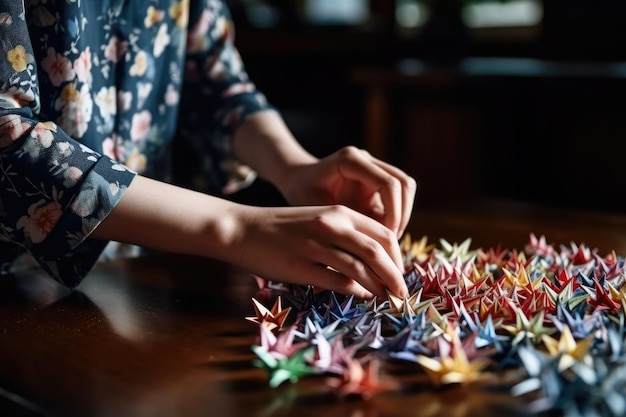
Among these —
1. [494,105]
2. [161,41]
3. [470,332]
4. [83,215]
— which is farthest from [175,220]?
[494,105]

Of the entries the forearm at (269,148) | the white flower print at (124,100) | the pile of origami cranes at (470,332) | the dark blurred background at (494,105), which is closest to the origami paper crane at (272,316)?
the pile of origami cranes at (470,332)

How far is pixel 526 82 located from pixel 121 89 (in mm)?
2257

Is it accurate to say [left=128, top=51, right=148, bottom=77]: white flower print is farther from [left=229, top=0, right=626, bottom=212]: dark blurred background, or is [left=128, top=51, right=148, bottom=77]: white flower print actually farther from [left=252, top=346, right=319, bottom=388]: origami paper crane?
[left=229, top=0, right=626, bottom=212]: dark blurred background

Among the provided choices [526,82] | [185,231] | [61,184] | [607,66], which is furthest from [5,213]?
[607,66]

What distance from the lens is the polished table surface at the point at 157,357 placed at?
508 millimetres

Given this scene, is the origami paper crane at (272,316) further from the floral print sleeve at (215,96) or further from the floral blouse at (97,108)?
the floral print sleeve at (215,96)

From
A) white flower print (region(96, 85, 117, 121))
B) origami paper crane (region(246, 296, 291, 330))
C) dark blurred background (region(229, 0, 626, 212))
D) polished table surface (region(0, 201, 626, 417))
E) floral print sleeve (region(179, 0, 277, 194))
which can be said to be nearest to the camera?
polished table surface (region(0, 201, 626, 417))

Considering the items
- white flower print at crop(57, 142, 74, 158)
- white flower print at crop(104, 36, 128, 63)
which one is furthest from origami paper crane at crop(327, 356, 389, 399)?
white flower print at crop(104, 36, 128, 63)

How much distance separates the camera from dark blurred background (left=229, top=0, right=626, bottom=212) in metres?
3.07

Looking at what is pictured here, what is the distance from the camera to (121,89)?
42.0 inches

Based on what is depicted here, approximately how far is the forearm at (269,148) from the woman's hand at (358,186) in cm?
3

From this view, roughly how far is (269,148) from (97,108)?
0.24 metres

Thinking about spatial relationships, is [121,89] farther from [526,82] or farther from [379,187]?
[526,82]

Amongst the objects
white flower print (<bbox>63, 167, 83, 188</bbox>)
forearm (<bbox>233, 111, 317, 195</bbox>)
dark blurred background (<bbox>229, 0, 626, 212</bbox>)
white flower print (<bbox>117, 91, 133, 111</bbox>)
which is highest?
white flower print (<bbox>63, 167, 83, 188</bbox>)
